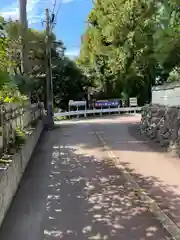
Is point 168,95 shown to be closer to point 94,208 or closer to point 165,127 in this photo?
point 165,127

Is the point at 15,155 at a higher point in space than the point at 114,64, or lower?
lower

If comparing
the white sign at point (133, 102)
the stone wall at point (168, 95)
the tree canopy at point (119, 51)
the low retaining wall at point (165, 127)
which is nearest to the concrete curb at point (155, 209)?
the low retaining wall at point (165, 127)

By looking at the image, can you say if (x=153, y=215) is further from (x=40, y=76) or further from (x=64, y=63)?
(x=64, y=63)

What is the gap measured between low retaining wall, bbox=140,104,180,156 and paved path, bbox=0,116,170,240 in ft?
8.96

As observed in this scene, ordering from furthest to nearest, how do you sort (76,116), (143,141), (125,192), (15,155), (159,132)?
(76,116), (143,141), (159,132), (15,155), (125,192)

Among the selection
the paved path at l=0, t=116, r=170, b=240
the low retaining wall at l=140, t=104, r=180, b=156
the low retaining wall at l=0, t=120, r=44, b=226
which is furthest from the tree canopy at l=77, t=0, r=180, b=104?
the low retaining wall at l=0, t=120, r=44, b=226

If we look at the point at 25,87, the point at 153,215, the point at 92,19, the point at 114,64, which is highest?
the point at 92,19

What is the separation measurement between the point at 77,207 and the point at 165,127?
811 centimetres

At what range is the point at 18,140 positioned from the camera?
452 inches

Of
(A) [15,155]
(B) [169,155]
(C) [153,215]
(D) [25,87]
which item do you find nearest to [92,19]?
(D) [25,87]

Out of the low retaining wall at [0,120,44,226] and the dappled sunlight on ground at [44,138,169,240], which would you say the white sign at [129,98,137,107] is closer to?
the dappled sunlight on ground at [44,138,169,240]

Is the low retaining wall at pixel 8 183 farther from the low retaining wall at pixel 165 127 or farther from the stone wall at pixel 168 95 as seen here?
the stone wall at pixel 168 95

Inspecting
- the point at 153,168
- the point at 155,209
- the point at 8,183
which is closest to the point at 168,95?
the point at 153,168

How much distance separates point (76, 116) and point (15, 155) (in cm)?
2851
